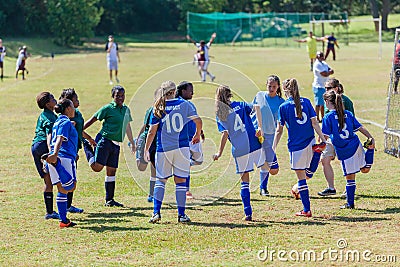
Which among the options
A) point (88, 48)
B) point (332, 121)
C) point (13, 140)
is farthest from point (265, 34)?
point (332, 121)

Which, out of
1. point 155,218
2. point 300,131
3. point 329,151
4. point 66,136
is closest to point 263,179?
point 329,151

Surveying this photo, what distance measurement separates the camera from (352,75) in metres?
34.8

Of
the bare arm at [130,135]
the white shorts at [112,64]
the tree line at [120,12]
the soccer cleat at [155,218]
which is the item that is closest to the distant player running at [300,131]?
the soccer cleat at [155,218]

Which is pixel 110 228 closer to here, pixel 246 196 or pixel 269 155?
pixel 246 196

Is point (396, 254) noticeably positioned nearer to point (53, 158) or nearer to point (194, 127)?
point (194, 127)

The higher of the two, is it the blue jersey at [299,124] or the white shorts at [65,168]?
the blue jersey at [299,124]

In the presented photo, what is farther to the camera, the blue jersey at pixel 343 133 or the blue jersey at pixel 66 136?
the blue jersey at pixel 343 133

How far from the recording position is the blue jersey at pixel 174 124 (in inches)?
364

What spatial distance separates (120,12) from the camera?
3265 inches

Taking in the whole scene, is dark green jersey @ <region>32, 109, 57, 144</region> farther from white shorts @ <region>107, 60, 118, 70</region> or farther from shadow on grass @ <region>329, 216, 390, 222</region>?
white shorts @ <region>107, 60, 118, 70</region>

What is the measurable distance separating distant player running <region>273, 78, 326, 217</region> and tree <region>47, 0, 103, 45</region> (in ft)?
193

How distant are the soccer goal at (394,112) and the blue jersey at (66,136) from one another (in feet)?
23.6

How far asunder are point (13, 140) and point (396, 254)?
472 inches

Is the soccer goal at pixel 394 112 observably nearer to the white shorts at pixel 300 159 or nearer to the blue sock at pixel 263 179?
the blue sock at pixel 263 179
